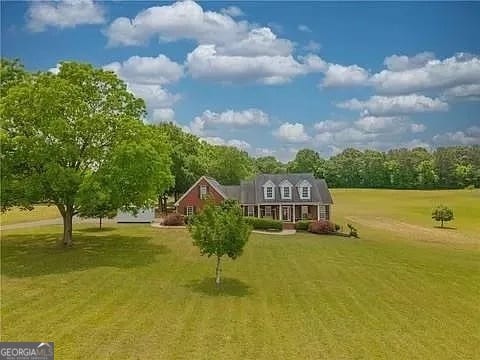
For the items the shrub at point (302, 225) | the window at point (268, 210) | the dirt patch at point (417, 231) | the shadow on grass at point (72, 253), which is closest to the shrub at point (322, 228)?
the shrub at point (302, 225)

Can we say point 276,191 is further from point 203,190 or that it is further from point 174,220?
point 174,220

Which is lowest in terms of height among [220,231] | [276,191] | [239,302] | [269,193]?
[239,302]

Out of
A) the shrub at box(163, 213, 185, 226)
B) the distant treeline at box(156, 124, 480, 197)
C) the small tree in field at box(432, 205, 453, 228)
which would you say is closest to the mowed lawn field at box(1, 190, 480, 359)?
the shrub at box(163, 213, 185, 226)

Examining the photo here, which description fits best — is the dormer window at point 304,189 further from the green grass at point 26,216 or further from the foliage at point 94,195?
the green grass at point 26,216

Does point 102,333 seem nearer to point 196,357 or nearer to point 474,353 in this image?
point 196,357

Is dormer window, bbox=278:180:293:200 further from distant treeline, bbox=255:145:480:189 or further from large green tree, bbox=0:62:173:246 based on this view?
distant treeline, bbox=255:145:480:189

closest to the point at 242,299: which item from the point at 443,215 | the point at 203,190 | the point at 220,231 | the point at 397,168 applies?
the point at 220,231

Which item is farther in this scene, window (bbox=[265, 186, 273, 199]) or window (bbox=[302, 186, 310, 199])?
window (bbox=[265, 186, 273, 199])
